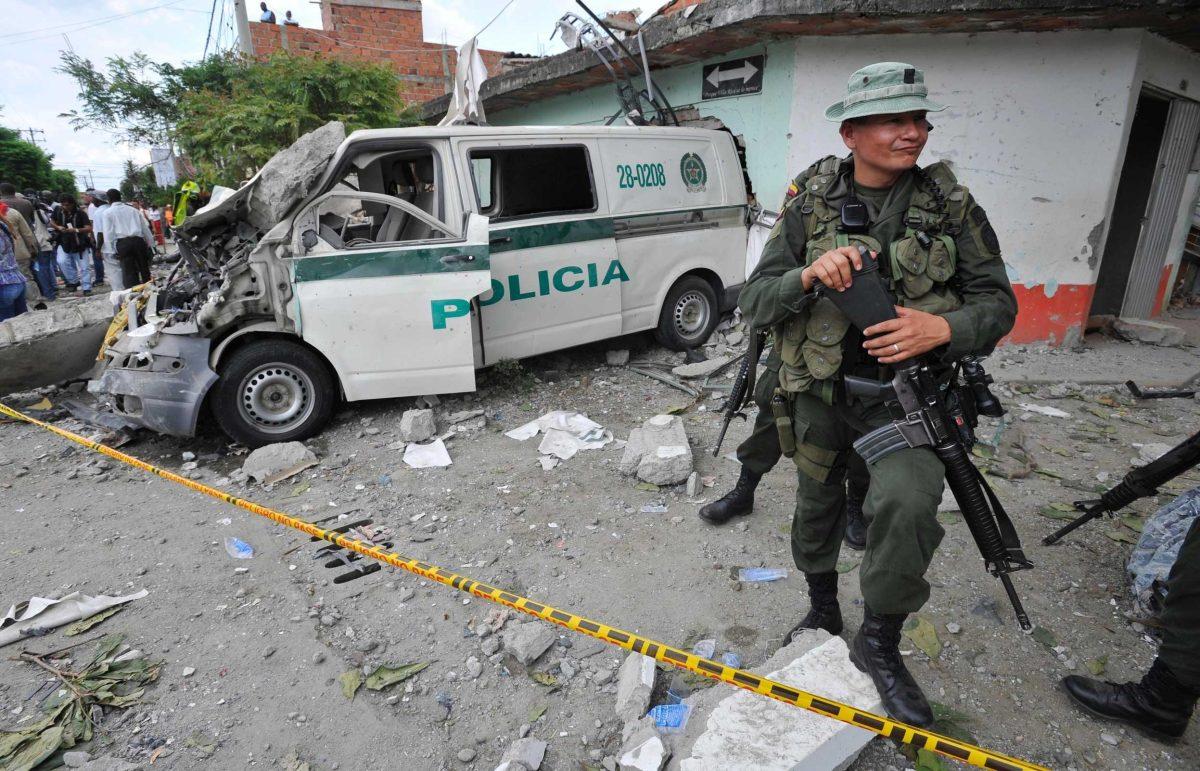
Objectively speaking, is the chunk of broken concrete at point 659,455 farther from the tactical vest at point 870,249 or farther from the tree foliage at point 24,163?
the tree foliage at point 24,163

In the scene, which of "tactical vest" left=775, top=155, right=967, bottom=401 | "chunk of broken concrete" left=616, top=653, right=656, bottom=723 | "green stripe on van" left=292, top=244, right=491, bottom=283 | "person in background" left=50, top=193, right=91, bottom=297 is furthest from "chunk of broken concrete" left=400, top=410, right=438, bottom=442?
"person in background" left=50, top=193, right=91, bottom=297

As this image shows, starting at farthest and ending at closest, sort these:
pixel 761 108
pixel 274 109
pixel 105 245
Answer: pixel 105 245, pixel 274 109, pixel 761 108

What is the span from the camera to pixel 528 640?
220cm

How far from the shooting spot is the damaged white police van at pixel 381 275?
3760mm

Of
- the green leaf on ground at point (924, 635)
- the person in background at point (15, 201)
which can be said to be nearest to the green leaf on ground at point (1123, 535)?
the green leaf on ground at point (924, 635)

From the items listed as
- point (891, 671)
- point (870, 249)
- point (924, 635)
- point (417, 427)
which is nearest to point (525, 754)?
point (891, 671)

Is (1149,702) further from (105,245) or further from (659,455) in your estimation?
(105,245)

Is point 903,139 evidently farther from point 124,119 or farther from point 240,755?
point 124,119

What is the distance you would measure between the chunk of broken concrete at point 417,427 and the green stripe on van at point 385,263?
937 millimetres

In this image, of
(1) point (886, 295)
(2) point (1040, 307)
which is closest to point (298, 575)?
(1) point (886, 295)

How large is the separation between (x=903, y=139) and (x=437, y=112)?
9763 millimetres

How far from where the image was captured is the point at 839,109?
1.77m

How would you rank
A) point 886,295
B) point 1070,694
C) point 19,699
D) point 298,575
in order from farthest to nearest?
point 298,575 → point 19,699 → point 1070,694 → point 886,295

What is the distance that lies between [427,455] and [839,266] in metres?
2.94
